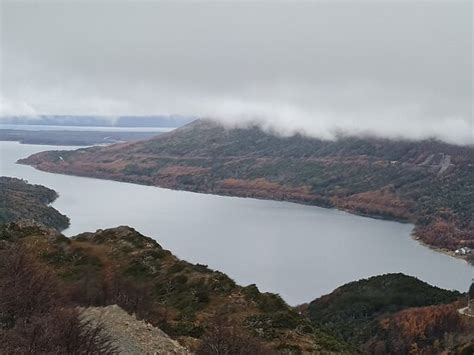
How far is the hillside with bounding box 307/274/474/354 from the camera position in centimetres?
5619

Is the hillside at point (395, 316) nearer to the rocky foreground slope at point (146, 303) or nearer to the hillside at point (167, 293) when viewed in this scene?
the rocky foreground slope at point (146, 303)

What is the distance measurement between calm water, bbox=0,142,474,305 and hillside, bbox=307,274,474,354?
285 inches

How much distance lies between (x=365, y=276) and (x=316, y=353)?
7652 centimetres

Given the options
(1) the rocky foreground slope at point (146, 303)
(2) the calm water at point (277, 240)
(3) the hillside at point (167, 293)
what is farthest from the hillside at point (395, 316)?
(3) the hillside at point (167, 293)

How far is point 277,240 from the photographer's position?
396ft

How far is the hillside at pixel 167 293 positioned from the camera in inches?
883

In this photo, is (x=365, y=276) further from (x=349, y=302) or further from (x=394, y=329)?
(x=394, y=329)

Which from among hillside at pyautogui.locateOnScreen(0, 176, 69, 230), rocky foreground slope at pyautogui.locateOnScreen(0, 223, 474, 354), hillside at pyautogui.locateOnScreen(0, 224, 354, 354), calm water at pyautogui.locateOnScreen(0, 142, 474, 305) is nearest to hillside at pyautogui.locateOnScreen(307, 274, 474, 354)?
rocky foreground slope at pyautogui.locateOnScreen(0, 223, 474, 354)

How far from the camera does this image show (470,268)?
→ 4427 inches

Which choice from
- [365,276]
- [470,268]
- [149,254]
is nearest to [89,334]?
[149,254]

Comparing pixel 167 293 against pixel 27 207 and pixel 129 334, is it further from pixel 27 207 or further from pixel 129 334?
pixel 27 207

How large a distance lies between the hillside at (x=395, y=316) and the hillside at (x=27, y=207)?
165 ft

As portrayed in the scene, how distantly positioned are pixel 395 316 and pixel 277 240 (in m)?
55.6

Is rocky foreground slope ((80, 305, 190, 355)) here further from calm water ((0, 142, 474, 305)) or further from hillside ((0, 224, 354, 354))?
calm water ((0, 142, 474, 305))
